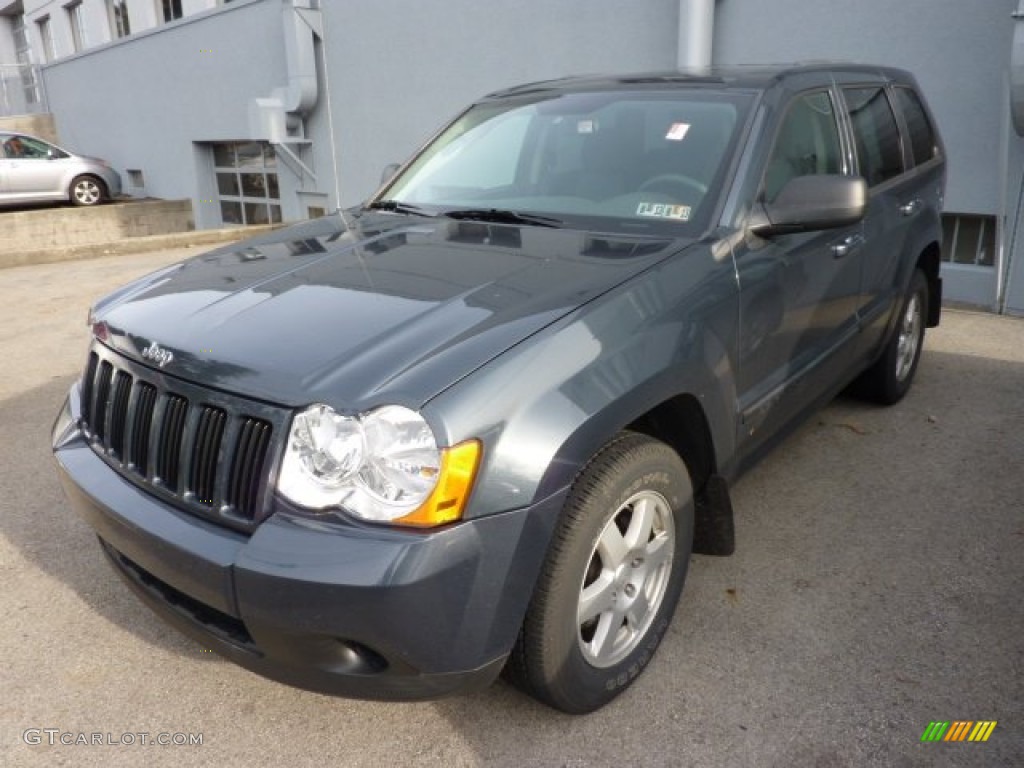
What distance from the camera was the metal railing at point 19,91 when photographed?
23.6m

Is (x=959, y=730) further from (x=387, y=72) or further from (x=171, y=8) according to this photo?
(x=171, y=8)

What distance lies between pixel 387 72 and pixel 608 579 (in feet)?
32.2

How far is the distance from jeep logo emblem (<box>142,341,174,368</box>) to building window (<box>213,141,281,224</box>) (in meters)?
12.1

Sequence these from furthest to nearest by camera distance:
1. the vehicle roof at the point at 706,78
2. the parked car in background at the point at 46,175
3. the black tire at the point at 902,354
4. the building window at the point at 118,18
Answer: the building window at the point at 118,18 → the parked car in background at the point at 46,175 → the black tire at the point at 902,354 → the vehicle roof at the point at 706,78

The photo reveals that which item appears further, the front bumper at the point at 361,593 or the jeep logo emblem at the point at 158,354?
the jeep logo emblem at the point at 158,354

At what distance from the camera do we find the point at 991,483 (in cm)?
378

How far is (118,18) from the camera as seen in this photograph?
18938 mm

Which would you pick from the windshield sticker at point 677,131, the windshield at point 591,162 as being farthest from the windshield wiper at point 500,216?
the windshield sticker at point 677,131

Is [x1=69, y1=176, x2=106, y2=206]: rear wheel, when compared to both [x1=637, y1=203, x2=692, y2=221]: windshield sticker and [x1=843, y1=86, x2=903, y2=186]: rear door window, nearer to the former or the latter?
[x1=843, y1=86, x2=903, y2=186]: rear door window

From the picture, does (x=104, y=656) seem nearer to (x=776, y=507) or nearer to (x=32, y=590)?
(x=32, y=590)

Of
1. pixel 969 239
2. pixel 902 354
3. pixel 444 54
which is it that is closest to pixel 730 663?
pixel 902 354

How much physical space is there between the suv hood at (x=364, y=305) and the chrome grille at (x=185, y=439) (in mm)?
52

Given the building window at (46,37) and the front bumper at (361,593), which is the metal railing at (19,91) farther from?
the front bumper at (361,593)

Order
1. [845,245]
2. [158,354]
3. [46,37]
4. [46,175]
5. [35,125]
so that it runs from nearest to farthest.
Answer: [158,354] → [845,245] → [46,175] → [35,125] → [46,37]
